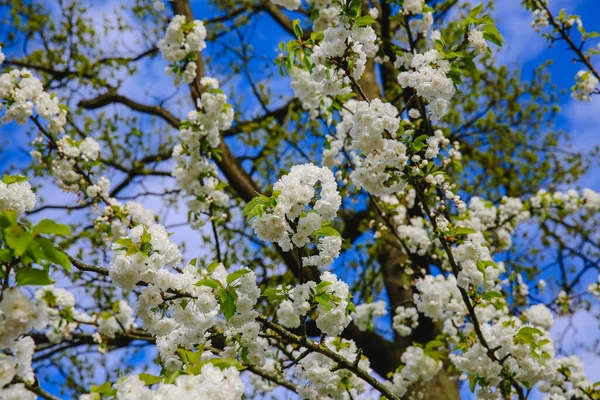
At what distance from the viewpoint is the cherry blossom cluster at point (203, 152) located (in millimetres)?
4305

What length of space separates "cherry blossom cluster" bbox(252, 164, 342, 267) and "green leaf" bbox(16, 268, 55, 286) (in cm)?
84

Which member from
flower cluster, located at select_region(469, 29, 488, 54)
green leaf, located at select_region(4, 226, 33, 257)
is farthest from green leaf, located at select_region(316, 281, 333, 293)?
flower cluster, located at select_region(469, 29, 488, 54)

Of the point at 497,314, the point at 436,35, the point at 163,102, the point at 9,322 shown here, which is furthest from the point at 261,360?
the point at 163,102

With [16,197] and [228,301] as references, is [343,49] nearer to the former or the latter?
[228,301]

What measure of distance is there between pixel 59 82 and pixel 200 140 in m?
4.64

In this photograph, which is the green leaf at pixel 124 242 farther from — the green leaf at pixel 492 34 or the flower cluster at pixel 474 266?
the green leaf at pixel 492 34

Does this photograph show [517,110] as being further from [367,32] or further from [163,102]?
[367,32]

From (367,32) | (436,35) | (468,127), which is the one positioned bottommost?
(367,32)

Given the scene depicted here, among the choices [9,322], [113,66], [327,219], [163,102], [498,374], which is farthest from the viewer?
[113,66]

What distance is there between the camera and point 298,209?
209cm

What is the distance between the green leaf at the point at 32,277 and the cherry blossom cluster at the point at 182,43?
3298 mm

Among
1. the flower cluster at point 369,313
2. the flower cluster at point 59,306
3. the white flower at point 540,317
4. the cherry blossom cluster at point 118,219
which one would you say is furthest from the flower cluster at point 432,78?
the flower cluster at point 59,306

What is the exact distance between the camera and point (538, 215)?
5680 millimetres

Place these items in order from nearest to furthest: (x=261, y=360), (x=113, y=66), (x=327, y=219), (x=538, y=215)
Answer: (x=327, y=219)
(x=261, y=360)
(x=538, y=215)
(x=113, y=66)
